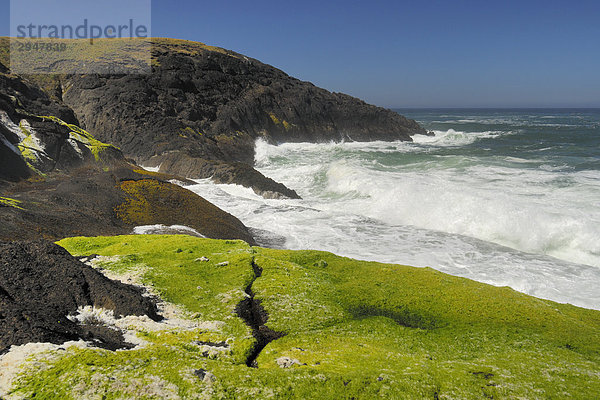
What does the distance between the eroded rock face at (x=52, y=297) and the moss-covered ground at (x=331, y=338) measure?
64 centimetres

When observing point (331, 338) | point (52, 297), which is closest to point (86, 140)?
point (52, 297)

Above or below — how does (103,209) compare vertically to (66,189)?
below

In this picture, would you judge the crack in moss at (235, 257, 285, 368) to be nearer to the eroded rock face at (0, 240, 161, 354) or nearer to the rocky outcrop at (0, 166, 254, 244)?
the eroded rock face at (0, 240, 161, 354)

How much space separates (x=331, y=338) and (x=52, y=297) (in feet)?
16.2

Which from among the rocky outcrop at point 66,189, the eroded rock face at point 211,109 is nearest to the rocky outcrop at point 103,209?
the rocky outcrop at point 66,189

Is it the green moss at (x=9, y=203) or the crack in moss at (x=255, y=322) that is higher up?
the green moss at (x=9, y=203)

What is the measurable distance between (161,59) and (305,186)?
153ft

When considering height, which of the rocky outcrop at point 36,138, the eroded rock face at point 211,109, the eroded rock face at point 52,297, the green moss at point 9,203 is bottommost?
the eroded rock face at point 52,297

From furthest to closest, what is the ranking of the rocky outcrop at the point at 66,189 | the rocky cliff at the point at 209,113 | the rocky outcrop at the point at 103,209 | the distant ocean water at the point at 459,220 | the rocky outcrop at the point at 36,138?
the rocky cliff at the point at 209,113 → the rocky outcrop at the point at 36,138 → the distant ocean water at the point at 459,220 → the rocky outcrop at the point at 66,189 → the rocky outcrop at the point at 103,209

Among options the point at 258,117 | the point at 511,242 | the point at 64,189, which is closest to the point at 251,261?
the point at 64,189

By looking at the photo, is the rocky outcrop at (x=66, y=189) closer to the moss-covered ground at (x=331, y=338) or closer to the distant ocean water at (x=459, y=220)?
the moss-covered ground at (x=331, y=338)

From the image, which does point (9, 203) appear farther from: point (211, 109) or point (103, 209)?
point (211, 109)

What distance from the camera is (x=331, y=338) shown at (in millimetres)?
6715

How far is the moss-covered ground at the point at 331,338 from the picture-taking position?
185 inches
